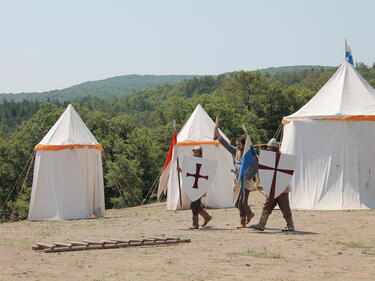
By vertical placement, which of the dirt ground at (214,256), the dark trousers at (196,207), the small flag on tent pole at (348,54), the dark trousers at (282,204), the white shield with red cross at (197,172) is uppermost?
the small flag on tent pole at (348,54)

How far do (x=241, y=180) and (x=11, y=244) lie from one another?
13.1 feet

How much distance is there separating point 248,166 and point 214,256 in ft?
11.8

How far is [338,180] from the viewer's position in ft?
57.1

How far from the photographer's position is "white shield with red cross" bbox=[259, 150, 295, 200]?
466 inches

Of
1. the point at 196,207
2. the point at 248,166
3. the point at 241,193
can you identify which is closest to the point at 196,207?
the point at 196,207

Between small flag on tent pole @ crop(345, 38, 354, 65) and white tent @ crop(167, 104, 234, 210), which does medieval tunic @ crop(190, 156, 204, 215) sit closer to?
white tent @ crop(167, 104, 234, 210)

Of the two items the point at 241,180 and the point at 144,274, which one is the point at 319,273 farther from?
the point at 241,180

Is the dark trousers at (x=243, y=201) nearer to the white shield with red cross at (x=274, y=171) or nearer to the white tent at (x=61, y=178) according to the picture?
the white shield with red cross at (x=274, y=171)

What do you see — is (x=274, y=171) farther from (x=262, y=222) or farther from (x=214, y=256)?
(x=214, y=256)

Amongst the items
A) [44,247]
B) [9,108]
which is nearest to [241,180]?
[44,247]

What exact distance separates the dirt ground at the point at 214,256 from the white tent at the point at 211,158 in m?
6.60

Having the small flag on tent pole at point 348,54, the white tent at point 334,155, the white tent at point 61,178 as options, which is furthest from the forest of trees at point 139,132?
the white tent at point 334,155

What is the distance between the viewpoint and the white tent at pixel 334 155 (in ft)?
56.9

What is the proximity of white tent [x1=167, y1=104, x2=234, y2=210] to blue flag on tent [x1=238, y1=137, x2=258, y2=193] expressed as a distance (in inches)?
291
